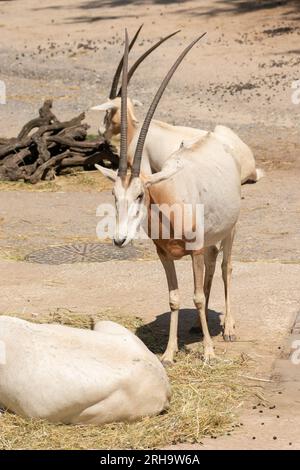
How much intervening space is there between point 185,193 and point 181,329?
159 centimetres

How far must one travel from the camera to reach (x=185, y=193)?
8.89 meters

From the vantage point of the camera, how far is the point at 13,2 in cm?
3234

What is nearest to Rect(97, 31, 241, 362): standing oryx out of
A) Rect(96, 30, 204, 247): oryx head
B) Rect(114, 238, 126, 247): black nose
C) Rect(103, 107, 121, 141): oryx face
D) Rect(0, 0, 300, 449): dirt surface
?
Rect(96, 30, 204, 247): oryx head

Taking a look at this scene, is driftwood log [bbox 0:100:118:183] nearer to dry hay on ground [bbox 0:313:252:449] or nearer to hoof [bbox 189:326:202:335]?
hoof [bbox 189:326:202:335]

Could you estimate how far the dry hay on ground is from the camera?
7.21 meters

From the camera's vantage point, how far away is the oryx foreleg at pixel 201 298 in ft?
29.6

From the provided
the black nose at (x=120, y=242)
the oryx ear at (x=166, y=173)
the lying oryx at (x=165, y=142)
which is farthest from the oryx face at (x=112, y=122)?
the black nose at (x=120, y=242)

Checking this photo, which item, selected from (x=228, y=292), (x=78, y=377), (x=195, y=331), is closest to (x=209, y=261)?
(x=228, y=292)

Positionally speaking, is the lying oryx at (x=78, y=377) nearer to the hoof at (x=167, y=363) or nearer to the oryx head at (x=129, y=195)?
the oryx head at (x=129, y=195)

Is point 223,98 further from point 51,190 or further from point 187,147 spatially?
point 187,147

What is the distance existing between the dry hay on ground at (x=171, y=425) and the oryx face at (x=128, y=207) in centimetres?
115

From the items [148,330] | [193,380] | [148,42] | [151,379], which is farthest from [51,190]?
[148,42]

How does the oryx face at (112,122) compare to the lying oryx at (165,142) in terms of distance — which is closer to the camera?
the lying oryx at (165,142)

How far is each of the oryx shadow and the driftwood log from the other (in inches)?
217
